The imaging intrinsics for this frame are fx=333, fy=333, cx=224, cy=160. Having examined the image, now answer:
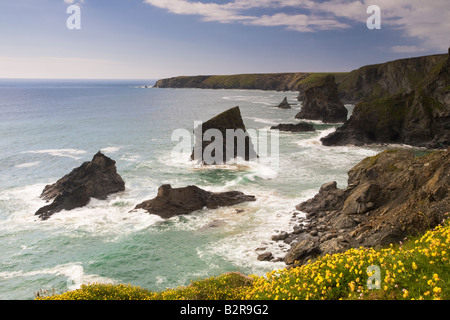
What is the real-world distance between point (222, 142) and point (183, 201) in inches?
958

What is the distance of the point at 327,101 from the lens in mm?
110562

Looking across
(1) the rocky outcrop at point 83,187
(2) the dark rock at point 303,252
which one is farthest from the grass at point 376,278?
(1) the rocky outcrop at point 83,187

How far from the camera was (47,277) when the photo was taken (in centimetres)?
2586

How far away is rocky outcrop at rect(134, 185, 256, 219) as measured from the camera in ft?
120

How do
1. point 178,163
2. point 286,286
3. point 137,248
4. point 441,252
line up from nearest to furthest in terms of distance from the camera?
point 441,252 < point 286,286 < point 137,248 < point 178,163

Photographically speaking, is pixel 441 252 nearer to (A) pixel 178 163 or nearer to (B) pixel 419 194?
(B) pixel 419 194

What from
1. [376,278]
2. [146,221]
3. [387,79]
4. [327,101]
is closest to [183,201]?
[146,221]

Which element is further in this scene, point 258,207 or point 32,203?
point 32,203

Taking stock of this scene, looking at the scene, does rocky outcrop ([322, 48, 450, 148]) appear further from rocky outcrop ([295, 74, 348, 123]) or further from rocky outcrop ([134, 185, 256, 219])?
rocky outcrop ([134, 185, 256, 219])

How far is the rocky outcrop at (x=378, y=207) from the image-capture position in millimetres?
18297

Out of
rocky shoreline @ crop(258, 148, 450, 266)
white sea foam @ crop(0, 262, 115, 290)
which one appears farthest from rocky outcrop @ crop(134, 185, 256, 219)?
white sea foam @ crop(0, 262, 115, 290)

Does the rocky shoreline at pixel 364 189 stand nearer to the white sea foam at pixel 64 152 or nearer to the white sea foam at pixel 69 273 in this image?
the white sea foam at pixel 69 273
